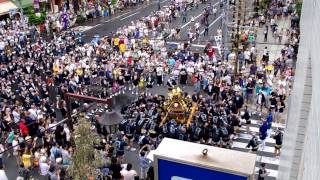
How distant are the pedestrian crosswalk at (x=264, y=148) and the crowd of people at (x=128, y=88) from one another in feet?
1.33

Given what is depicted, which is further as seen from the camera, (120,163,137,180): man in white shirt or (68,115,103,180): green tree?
(120,163,137,180): man in white shirt

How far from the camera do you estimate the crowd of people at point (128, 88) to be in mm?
17906

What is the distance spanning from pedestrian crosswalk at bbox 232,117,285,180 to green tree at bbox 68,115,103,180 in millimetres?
7622

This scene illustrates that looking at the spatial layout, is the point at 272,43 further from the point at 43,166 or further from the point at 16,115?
the point at 43,166

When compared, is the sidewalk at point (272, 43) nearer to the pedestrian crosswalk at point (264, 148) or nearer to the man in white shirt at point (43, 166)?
the pedestrian crosswalk at point (264, 148)

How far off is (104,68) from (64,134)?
9740mm

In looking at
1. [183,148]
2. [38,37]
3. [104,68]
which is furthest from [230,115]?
[38,37]

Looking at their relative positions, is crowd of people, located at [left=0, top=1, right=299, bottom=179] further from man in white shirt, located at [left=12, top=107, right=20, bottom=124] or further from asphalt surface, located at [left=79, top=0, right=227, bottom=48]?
asphalt surface, located at [left=79, top=0, right=227, bottom=48]

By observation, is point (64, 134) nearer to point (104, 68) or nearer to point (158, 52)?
point (104, 68)

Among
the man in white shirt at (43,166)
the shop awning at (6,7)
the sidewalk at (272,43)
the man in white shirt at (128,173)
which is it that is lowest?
the man in white shirt at (43,166)

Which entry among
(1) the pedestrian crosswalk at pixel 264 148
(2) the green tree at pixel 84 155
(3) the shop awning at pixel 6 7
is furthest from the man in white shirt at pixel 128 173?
(3) the shop awning at pixel 6 7

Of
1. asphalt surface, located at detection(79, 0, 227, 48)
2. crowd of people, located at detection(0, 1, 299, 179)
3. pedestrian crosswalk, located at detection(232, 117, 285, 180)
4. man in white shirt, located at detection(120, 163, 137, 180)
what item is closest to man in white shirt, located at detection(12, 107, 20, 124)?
crowd of people, located at detection(0, 1, 299, 179)

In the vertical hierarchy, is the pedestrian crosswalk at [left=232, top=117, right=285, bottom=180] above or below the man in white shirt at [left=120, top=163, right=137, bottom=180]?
below

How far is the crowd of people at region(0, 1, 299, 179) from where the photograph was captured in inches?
705
